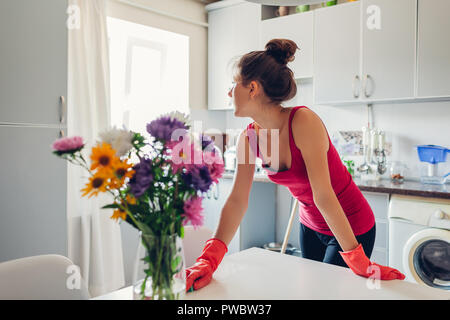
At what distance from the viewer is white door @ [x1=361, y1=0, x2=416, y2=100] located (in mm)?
2537

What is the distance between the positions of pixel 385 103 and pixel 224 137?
1545mm

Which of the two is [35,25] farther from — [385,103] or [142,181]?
[385,103]

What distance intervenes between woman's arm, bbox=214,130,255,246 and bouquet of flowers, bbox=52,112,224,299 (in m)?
0.47

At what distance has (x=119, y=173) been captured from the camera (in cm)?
68

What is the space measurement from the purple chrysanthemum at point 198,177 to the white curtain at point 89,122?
2083mm

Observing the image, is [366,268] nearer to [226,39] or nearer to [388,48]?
[388,48]

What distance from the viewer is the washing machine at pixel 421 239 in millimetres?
2158

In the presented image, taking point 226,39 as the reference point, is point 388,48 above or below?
below

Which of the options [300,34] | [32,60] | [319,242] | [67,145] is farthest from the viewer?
[300,34]

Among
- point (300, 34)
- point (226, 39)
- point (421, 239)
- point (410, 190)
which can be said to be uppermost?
point (226, 39)

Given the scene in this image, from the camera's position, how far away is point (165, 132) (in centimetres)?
70

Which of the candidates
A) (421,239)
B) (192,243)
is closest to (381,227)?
(421,239)

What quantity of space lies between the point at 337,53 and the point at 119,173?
255 cm

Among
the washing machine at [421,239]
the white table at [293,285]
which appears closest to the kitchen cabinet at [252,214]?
the washing machine at [421,239]
